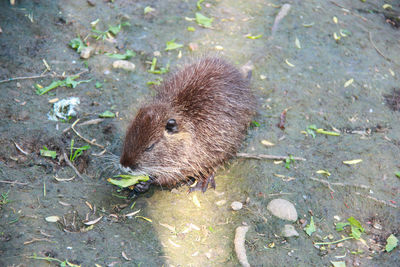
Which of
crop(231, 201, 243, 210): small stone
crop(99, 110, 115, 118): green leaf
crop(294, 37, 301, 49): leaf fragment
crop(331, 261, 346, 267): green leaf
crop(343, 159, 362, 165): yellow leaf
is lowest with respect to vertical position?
crop(331, 261, 346, 267): green leaf

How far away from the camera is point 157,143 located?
10.3ft

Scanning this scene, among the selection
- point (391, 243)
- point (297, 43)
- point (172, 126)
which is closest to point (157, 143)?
point (172, 126)

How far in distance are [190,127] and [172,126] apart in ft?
0.75

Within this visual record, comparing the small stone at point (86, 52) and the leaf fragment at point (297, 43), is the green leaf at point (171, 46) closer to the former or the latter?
the small stone at point (86, 52)

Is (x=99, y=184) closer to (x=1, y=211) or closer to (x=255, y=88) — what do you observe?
(x=1, y=211)

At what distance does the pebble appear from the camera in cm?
299

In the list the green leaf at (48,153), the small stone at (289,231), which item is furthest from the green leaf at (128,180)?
the small stone at (289,231)

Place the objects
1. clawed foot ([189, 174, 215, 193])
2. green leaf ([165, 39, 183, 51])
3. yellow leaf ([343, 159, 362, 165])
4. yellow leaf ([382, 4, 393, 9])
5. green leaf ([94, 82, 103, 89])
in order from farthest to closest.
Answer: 1. yellow leaf ([382, 4, 393, 9])
2. green leaf ([165, 39, 183, 51])
3. green leaf ([94, 82, 103, 89])
4. yellow leaf ([343, 159, 362, 165])
5. clawed foot ([189, 174, 215, 193])

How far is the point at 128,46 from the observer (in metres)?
4.47

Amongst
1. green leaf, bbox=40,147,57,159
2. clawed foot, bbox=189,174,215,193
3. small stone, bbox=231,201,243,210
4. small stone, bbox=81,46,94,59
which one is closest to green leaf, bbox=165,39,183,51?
small stone, bbox=81,46,94,59

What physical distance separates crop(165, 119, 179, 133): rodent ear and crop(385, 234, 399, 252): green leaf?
1.88 m

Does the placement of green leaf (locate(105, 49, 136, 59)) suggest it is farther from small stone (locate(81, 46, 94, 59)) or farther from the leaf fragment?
the leaf fragment

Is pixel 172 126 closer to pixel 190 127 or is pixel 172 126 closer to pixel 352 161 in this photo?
pixel 190 127

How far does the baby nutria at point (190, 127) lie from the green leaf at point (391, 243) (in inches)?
56.7
